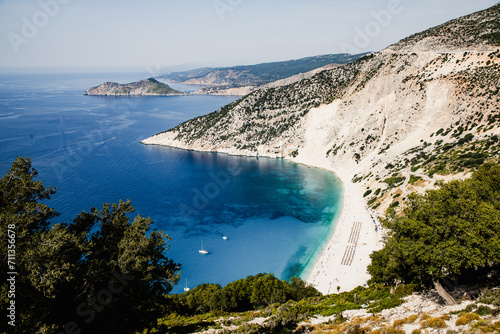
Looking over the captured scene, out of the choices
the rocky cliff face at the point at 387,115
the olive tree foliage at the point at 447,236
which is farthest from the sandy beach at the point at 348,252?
the olive tree foliage at the point at 447,236

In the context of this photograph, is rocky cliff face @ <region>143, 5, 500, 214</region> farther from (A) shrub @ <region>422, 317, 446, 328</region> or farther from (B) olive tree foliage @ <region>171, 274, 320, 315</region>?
(A) shrub @ <region>422, 317, 446, 328</region>

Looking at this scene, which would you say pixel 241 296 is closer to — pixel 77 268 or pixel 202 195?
pixel 77 268

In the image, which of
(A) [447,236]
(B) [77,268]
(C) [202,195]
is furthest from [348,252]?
(C) [202,195]

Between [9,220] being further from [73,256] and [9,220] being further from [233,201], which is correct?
[233,201]

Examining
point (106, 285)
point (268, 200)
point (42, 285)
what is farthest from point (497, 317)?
point (268, 200)

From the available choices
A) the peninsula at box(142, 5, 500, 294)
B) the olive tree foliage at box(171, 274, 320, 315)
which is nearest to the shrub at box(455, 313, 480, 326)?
the peninsula at box(142, 5, 500, 294)

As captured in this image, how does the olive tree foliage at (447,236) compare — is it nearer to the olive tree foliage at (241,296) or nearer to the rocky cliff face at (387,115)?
the olive tree foliage at (241,296)
